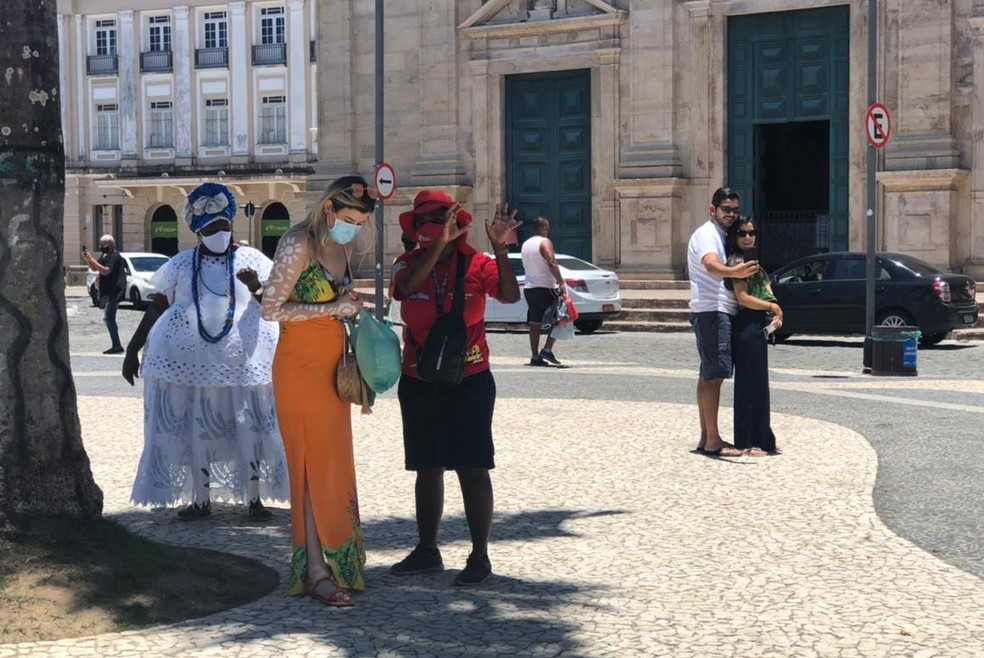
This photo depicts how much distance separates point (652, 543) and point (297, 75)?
4985 centimetres

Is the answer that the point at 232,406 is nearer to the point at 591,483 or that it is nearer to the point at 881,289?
the point at 591,483

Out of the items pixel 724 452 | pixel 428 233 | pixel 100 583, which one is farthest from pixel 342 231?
pixel 724 452

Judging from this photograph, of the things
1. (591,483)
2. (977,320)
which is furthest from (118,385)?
(977,320)

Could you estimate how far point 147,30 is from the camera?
2244 inches

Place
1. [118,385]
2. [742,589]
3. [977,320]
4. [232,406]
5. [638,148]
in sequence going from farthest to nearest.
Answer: [638,148], [977,320], [118,385], [232,406], [742,589]

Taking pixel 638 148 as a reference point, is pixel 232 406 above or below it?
below

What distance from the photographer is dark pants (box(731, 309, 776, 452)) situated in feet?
32.1

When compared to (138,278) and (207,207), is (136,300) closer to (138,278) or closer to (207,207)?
(138,278)

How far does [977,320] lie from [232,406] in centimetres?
1618

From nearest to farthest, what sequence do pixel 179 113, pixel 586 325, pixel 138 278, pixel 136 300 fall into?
pixel 586 325, pixel 138 278, pixel 136 300, pixel 179 113

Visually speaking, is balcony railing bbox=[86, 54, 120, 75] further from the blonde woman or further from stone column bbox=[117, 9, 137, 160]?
the blonde woman

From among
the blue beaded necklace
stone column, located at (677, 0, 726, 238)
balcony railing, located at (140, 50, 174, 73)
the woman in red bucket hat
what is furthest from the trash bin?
balcony railing, located at (140, 50, 174, 73)

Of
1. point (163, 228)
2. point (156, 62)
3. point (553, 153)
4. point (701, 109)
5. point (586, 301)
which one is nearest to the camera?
point (586, 301)

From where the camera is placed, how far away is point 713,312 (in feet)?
32.0
